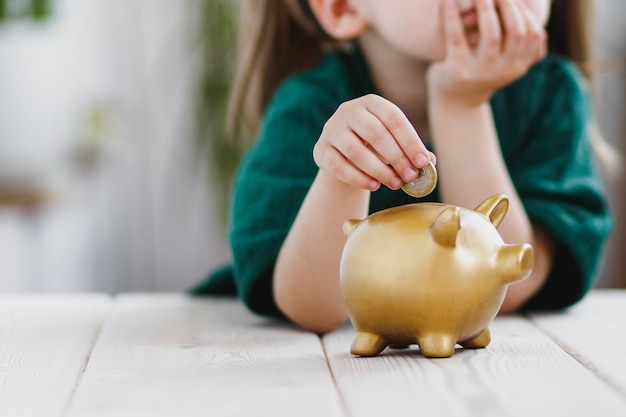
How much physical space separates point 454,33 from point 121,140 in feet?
5.75

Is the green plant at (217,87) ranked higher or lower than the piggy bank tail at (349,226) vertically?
lower

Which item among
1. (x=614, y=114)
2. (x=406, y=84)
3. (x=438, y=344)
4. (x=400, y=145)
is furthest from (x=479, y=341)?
(x=614, y=114)

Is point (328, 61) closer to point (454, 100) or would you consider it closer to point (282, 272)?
point (454, 100)

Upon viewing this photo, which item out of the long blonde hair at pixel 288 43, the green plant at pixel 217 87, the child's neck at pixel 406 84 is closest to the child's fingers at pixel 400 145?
the child's neck at pixel 406 84

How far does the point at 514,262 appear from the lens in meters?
0.58

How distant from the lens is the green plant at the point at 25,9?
2.19 meters

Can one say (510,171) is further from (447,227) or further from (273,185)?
(447,227)

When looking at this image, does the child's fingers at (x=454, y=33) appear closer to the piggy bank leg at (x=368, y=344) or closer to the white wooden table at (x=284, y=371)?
the white wooden table at (x=284, y=371)

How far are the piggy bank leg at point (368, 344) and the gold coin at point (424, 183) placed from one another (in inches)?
4.1

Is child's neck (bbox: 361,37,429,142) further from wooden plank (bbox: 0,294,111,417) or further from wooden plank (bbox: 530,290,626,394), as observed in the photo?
wooden plank (bbox: 0,294,111,417)

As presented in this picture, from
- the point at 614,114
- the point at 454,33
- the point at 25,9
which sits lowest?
the point at 614,114

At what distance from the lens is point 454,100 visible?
90cm

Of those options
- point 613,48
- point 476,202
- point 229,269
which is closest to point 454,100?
point 476,202

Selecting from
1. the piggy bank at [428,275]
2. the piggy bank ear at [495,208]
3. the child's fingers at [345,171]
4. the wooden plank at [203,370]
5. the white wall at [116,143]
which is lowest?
the white wall at [116,143]
